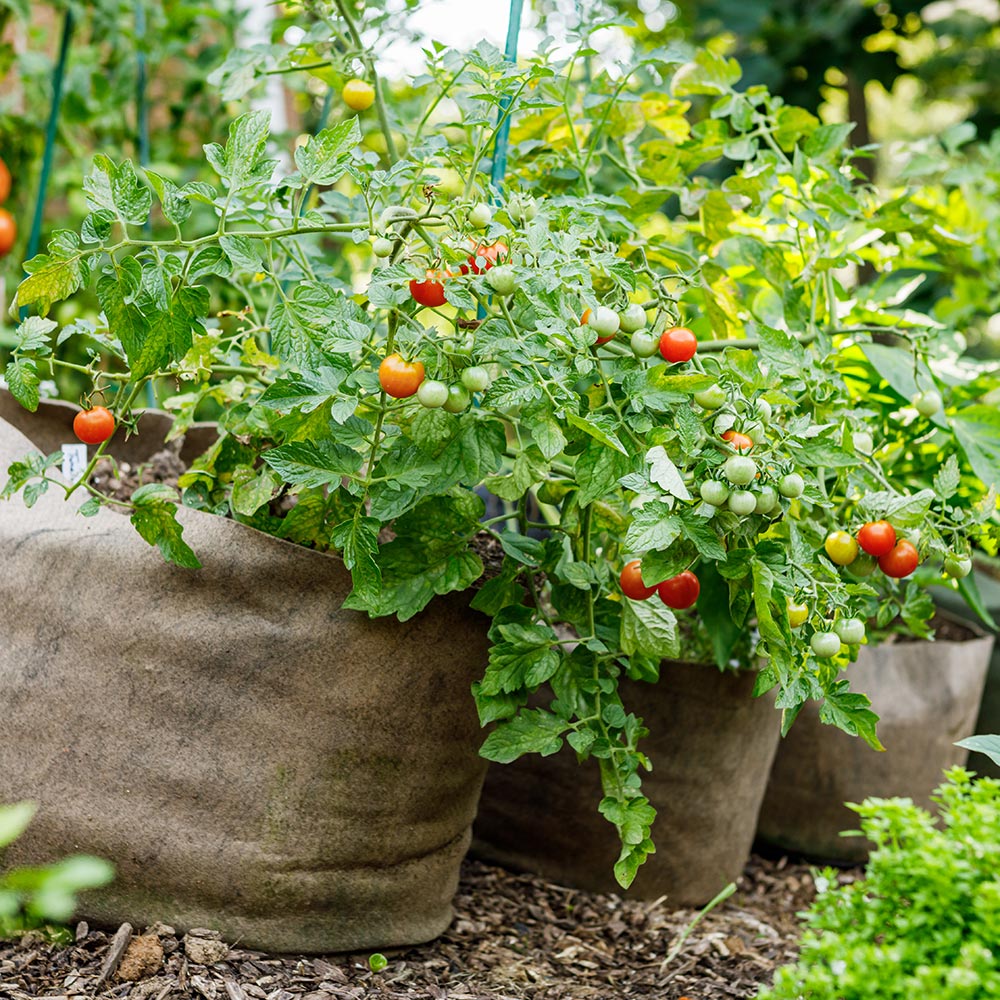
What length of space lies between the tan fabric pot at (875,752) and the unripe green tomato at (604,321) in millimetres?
1024

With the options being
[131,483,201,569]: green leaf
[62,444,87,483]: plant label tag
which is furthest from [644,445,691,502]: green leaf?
[62,444,87,483]: plant label tag

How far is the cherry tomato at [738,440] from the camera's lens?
102 centimetres

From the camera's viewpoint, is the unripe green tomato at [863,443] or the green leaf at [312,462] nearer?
the green leaf at [312,462]

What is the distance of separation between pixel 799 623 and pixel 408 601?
40 centimetres

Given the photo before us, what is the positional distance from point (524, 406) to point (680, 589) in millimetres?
246

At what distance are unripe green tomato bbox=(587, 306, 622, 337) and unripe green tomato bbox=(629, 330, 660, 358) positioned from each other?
64mm

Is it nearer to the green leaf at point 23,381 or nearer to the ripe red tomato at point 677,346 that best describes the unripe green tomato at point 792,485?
the ripe red tomato at point 677,346

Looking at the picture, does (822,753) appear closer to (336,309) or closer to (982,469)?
(982,469)

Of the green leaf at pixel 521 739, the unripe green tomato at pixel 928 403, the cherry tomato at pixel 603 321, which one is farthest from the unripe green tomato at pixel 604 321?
the unripe green tomato at pixel 928 403

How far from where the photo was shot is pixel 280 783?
120 centimetres

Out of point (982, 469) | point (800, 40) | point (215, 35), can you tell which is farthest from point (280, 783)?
point (215, 35)

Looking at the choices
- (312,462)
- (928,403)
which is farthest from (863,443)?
(312,462)

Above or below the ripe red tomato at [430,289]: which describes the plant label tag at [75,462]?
below

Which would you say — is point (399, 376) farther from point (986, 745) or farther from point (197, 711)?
point (986, 745)
